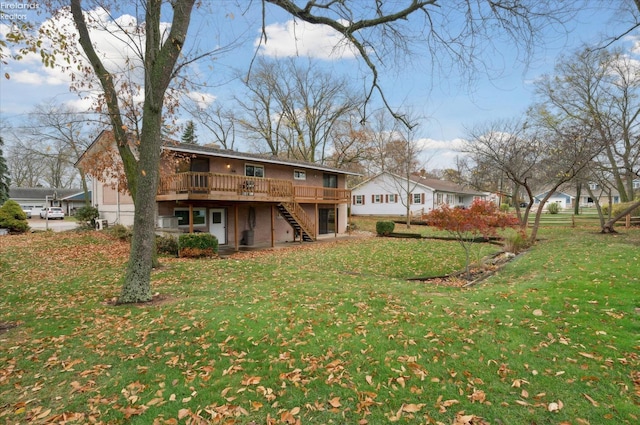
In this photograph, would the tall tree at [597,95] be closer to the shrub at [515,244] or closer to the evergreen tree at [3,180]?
the shrub at [515,244]

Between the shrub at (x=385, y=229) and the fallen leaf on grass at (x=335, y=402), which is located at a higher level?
the shrub at (x=385, y=229)

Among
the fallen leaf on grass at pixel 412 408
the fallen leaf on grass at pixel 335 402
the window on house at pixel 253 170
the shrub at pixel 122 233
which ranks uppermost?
the window on house at pixel 253 170

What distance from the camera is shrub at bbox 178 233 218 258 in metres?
13.3

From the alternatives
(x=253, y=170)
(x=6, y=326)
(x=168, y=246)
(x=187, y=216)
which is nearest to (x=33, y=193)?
(x=187, y=216)

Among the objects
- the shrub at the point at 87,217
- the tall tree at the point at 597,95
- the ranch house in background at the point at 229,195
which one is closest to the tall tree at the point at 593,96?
the tall tree at the point at 597,95

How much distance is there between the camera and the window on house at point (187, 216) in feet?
56.1

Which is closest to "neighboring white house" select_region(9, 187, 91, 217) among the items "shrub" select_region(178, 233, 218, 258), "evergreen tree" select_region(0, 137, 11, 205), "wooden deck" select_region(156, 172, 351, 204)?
"evergreen tree" select_region(0, 137, 11, 205)

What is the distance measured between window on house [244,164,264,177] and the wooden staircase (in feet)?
8.03

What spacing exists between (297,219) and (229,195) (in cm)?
539

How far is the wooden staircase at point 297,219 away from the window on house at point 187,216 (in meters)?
4.41

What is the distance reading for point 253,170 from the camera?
782 inches

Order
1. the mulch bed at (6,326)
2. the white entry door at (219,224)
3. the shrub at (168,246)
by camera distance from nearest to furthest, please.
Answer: the mulch bed at (6,326) → the shrub at (168,246) → the white entry door at (219,224)

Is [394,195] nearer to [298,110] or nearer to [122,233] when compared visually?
[298,110]

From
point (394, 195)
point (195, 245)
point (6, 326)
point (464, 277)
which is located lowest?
point (464, 277)
